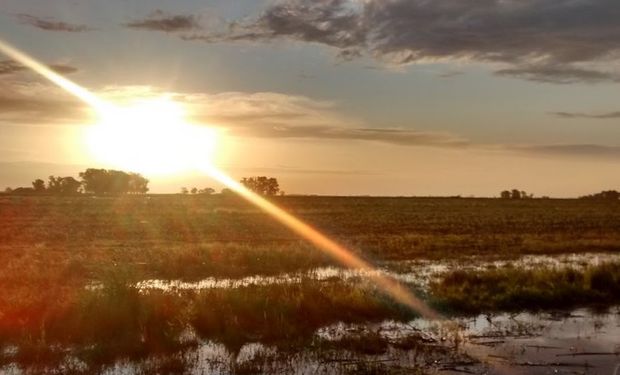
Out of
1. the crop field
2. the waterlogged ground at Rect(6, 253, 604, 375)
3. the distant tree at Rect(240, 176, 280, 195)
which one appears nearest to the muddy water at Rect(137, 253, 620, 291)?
the crop field

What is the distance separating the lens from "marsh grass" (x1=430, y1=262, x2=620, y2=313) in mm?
18062

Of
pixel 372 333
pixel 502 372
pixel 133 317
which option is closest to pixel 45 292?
pixel 133 317

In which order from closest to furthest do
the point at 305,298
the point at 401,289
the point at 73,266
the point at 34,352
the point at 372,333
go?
the point at 34,352 → the point at 372,333 → the point at 305,298 → the point at 401,289 → the point at 73,266

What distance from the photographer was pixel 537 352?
44.0ft

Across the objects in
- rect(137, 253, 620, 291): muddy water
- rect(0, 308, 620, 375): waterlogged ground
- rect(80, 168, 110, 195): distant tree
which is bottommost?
rect(0, 308, 620, 375): waterlogged ground

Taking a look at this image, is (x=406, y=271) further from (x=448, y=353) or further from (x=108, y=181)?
(x=108, y=181)

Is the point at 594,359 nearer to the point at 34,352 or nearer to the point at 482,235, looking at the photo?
the point at 34,352

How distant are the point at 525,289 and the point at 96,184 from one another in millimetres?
142797

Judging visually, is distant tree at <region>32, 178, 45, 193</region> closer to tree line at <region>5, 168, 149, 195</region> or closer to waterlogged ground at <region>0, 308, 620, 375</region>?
tree line at <region>5, 168, 149, 195</region>

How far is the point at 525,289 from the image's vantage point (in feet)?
62.5

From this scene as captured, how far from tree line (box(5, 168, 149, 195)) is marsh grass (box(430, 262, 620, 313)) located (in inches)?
5160

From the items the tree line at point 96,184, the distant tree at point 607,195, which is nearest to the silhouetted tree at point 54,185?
the tree line at point 96,184

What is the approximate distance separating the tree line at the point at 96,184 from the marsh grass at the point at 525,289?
131 metres

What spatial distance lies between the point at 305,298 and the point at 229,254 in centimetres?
1043
